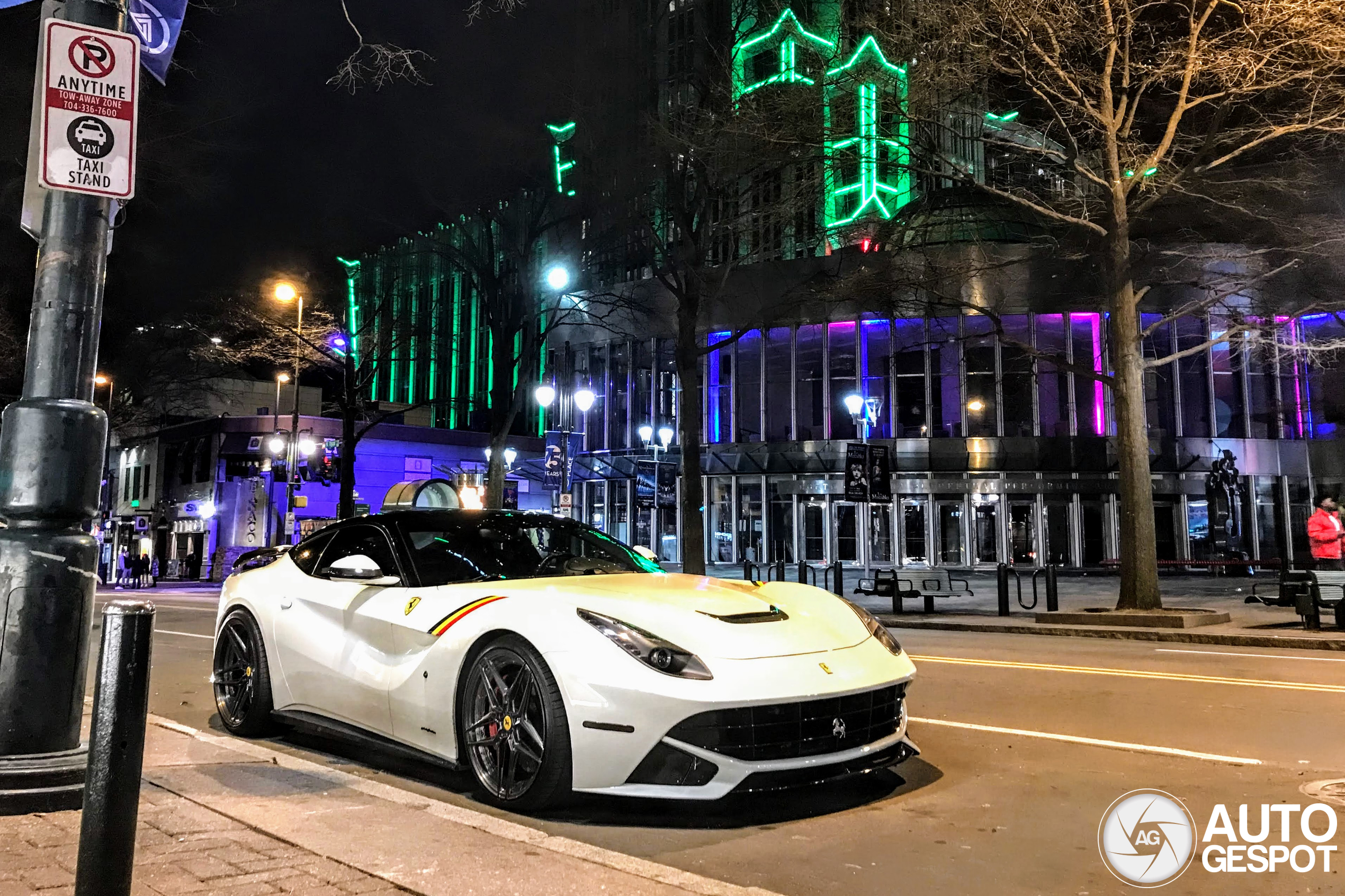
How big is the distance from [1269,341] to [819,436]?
21.3m

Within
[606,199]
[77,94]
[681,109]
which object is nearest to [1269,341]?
[681,109]

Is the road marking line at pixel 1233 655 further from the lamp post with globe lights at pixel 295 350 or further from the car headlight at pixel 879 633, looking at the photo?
the lamp post with globe lights at pixel 295 350

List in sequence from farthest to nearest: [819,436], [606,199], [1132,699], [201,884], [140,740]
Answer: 1. [819,436]
2. [606,199]
3. [1132,699]
4. [201,884]
5. [140,740]

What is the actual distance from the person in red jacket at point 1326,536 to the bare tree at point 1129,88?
2.39 meters

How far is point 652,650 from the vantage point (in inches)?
177

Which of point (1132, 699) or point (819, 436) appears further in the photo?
point (819, 436)

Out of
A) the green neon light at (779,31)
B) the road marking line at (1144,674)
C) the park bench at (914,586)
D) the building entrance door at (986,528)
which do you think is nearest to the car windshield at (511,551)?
the road marking line at (1144,674)

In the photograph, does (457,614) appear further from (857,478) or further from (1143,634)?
(857,478)

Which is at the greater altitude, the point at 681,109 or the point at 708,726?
the point at 681,109

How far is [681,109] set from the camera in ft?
75.4

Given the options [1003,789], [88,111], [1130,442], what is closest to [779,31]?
[1130,442]

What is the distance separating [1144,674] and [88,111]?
977cm

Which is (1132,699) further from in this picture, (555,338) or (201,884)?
(555,338)

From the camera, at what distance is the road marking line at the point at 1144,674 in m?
8.83
